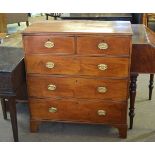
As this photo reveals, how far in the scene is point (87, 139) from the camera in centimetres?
225

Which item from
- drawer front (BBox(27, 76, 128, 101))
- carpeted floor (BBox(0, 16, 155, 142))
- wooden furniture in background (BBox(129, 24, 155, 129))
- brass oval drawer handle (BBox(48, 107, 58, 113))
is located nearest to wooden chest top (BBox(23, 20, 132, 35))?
wooden furniture in background (BBox(129, 24, 155, 129))

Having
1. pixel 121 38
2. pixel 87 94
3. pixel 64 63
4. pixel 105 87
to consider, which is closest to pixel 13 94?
pixel 64 63

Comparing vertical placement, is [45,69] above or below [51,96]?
above

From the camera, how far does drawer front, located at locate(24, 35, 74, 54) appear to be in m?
1.93

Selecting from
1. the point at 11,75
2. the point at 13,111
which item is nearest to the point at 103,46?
the point at 11,75

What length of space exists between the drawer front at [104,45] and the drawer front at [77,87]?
0.24 metres

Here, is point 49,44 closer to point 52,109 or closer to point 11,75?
point 11,75

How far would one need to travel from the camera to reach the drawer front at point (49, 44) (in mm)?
1929

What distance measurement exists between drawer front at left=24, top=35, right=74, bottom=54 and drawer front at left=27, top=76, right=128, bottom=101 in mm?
233

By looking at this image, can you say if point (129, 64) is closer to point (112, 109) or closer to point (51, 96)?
point (112, 109)

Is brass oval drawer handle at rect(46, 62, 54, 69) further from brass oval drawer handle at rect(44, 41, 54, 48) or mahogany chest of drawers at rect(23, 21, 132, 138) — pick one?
brass oval drawer handle at rect(44, 41, 54, 48)

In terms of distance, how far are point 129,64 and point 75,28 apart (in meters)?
0.50

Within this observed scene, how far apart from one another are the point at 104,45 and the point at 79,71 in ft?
0.96

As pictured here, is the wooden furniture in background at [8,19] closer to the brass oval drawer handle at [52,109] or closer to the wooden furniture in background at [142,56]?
the brass oval drawer handle at [52,109]
